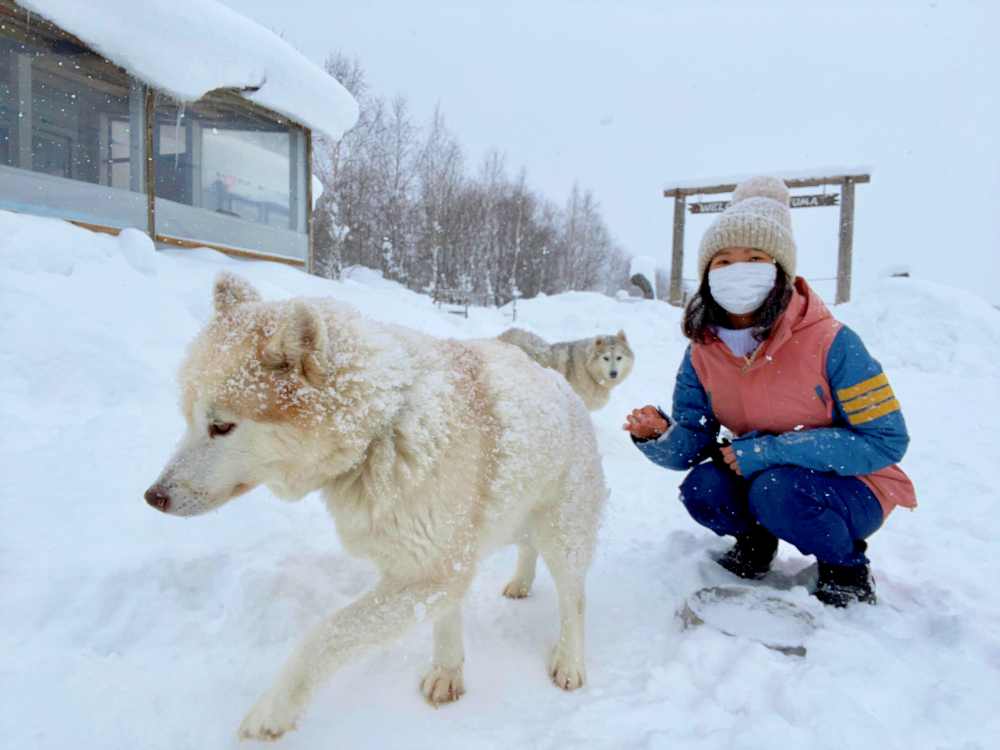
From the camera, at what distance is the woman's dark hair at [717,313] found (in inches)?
99.3

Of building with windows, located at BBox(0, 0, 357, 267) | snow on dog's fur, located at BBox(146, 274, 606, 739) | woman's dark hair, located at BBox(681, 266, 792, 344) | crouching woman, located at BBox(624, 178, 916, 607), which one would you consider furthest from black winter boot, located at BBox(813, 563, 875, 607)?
building with windows, located at BBox(0, 0, 357, 267)

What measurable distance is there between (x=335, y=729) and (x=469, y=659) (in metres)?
0.60

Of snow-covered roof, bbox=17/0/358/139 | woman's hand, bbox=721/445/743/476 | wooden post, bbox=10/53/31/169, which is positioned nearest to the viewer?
woman's hand, bbox=721/445/743/476

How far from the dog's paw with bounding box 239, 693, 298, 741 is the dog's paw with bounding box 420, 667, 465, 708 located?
0.51m

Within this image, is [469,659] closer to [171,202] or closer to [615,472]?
[615,472]

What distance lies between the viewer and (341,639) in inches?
65.4

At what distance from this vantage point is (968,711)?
5.61 ft

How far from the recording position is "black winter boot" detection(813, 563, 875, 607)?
240 cm

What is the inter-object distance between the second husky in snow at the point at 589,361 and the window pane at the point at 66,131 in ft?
21.2

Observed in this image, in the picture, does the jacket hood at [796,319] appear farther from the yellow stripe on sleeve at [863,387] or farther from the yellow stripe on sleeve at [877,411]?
the yellow stripe on sleeve at [877,411]

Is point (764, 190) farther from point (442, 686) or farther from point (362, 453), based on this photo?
point (442, 686)

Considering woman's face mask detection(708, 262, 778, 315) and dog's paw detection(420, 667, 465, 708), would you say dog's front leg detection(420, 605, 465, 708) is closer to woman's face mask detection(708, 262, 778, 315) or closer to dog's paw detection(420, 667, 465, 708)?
dog's paw detection(420, 667, 465, 708)

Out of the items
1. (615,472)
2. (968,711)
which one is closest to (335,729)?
(968,711)

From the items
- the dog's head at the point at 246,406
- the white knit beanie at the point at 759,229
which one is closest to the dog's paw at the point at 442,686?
the dog's head at the point at 246,406
